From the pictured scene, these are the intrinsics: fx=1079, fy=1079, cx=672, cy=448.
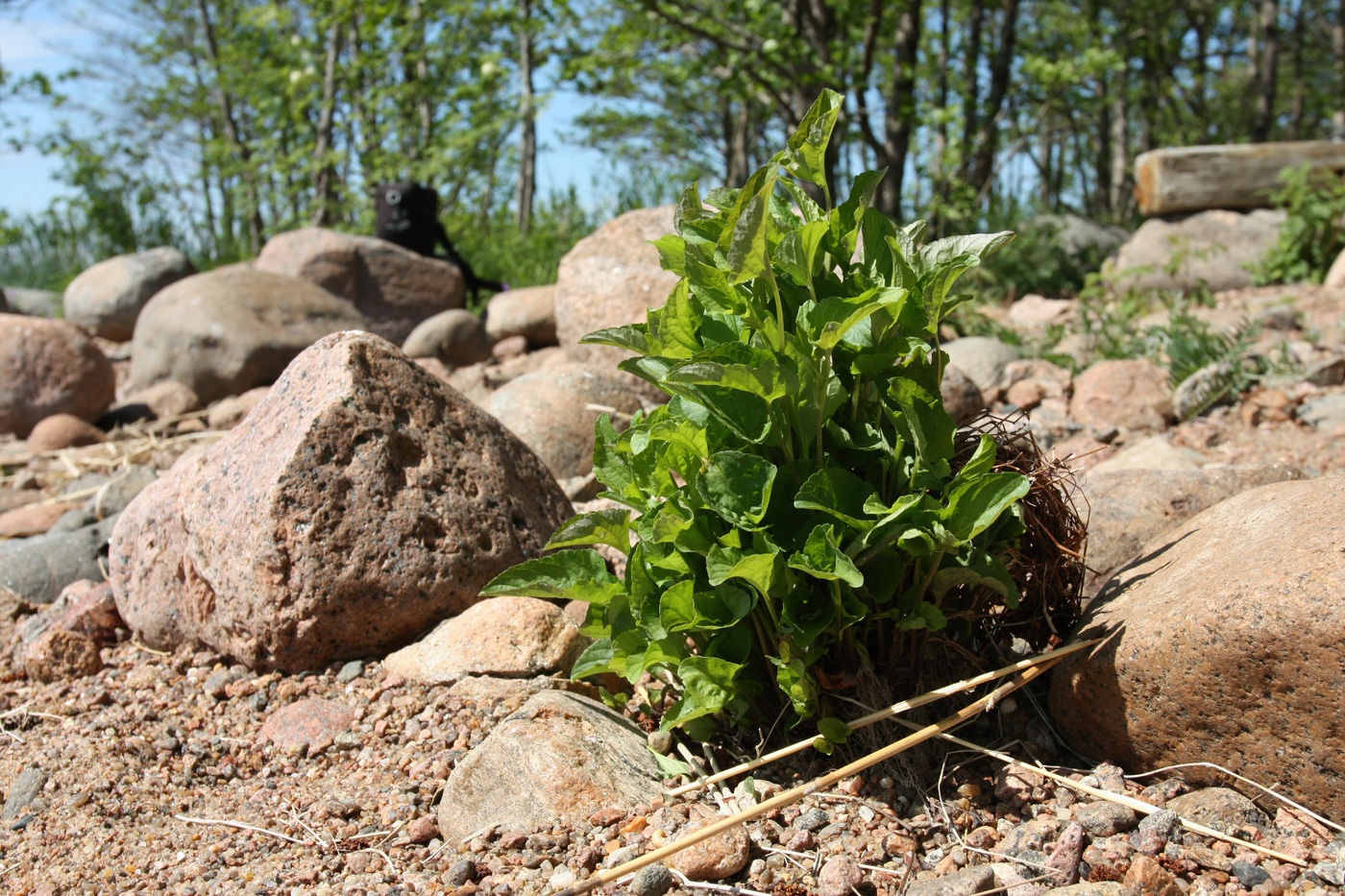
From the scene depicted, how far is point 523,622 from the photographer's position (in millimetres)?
2891

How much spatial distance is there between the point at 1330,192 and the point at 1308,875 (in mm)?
7754

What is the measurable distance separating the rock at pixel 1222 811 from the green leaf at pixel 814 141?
1.38 meters

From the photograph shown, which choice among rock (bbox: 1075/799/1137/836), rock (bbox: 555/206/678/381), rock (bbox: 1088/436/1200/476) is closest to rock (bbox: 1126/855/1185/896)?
rock (bbox: 1075/799/1137/836)

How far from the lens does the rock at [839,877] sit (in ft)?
6.28

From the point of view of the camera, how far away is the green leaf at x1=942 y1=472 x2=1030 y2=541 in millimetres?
1989

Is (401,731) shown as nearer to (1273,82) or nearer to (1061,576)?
(1061,576)

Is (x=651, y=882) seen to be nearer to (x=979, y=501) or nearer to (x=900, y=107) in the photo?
(x=979, y=501)

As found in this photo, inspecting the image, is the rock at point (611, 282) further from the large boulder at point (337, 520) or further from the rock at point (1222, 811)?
the rock at point (1222, 811)

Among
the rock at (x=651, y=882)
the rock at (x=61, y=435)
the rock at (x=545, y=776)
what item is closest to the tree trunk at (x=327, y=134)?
the rock at (x=61, y=435)

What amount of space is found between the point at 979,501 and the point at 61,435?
21.2ft

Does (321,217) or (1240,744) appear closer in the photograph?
(1240,744)

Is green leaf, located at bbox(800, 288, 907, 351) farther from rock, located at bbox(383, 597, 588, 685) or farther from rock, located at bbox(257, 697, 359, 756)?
rock, located at bbox(257, 697, 359, 756)

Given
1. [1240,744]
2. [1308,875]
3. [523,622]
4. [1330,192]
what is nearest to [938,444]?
[1240,744]

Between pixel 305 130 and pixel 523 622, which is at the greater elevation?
pixel 305 130
